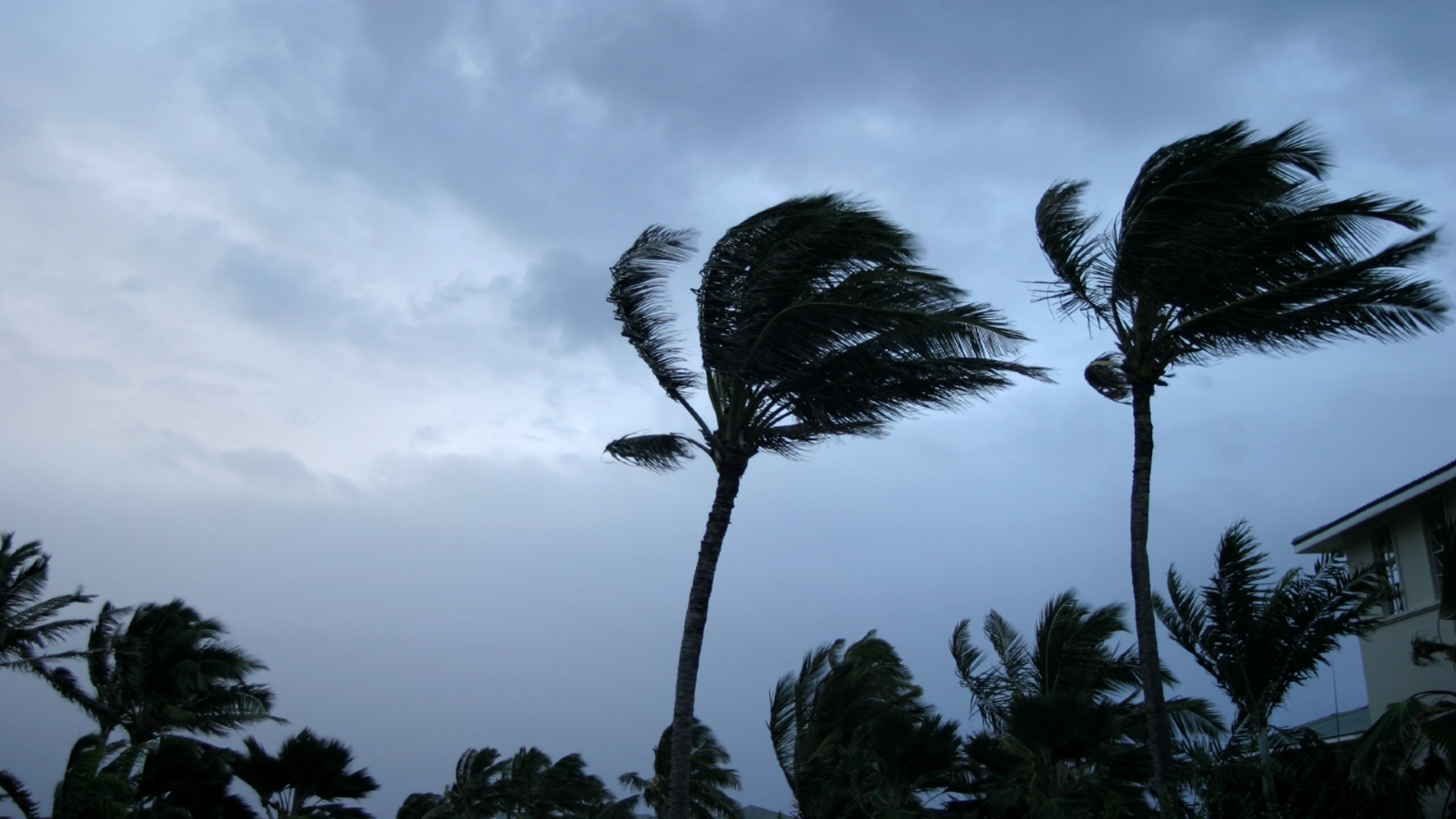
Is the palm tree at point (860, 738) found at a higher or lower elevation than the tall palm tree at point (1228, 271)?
lower

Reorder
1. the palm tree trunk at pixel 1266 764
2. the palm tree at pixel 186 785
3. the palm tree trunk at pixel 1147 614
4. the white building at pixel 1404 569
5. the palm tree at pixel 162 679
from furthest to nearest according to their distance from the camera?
the palm tree at pixel 162 679 → the palm tree at pixel 186 785 → the white building at pixel 1404 569 → the palm tree trunk at pixel 1266 764 → the palm tree trunk at pixel 1147 614

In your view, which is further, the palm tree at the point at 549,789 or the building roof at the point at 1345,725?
the palm tree at the point at 549,789

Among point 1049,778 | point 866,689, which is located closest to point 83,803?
point 866,689

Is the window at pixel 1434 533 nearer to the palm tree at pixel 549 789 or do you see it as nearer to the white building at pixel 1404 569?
the white building at pixel 1404 569

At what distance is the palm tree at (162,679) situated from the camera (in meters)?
28.6

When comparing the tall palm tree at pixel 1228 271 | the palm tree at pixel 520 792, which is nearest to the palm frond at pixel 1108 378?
the tall palm tree at pixel 1228 271

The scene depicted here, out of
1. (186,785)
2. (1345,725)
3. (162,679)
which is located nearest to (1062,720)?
(1345,725)

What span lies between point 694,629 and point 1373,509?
1190 cm

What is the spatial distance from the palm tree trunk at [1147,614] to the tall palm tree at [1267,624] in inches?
122

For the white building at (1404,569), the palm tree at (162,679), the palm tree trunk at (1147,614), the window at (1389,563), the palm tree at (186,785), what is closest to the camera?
the palm tree trunk at (1147,614)

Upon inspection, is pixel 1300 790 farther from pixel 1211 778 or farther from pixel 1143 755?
pixel 1211 778

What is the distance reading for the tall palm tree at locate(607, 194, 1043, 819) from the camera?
1526cm

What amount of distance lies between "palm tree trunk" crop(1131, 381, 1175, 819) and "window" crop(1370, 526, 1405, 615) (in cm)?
559

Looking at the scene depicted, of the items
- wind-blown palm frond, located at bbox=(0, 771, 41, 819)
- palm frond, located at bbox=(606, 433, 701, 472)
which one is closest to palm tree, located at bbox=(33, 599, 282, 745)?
wind-blown palm frond, located at bbox=(0, 771, 41, 819)
